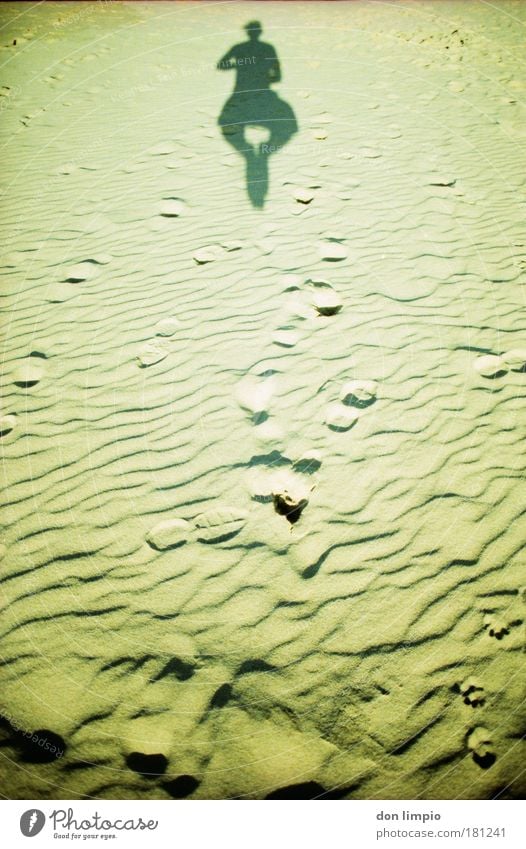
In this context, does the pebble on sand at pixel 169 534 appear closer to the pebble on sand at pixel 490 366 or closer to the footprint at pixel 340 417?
the footprint at pixel 340 417

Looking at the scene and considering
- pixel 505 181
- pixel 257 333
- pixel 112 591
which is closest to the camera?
pixel 112 591

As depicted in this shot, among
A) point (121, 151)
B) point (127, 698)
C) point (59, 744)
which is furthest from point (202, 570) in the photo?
point (121, 151)

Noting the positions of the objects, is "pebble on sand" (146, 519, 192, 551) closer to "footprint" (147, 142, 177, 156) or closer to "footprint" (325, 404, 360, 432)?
"footprint" (325, 404, 360, 432)

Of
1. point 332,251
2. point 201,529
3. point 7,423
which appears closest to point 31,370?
point 7,423

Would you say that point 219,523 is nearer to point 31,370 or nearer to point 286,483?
point 286,483

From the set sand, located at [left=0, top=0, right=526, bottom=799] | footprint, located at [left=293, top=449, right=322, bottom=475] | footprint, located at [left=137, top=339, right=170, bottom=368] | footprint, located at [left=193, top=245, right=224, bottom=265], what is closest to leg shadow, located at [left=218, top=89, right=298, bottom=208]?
sand, located at [left=0, top=0, right=526, bottom=799]

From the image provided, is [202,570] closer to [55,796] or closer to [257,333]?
[55,796]
